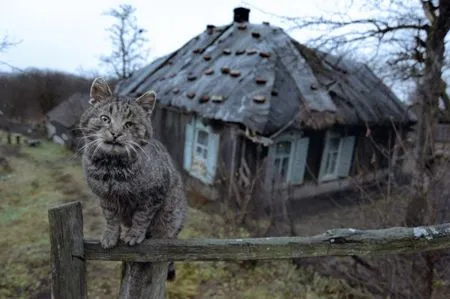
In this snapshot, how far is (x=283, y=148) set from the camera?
9.24m

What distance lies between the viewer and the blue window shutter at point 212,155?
9.21 m

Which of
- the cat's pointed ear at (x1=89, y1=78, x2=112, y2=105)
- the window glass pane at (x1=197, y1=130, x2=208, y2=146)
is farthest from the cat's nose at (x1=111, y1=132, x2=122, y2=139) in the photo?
the window glass pane at (x1=197, y1=130, x2=208, y2=146)

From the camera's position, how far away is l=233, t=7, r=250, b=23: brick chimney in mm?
12023

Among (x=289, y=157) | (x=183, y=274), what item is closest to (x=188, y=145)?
(x=289, y=157)

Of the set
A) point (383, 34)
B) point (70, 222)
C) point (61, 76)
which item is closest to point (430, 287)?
point (70, 222)

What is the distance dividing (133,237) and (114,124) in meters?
0.67

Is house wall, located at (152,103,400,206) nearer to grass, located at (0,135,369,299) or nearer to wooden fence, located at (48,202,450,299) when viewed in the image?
grass, located at (0,135,369,299)

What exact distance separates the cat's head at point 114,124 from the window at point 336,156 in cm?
888

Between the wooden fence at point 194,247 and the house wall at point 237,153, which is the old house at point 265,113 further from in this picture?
the wooden fence at point 194,247

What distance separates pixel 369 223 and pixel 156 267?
424 cm

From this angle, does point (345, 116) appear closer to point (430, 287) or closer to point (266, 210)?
point (266, 210)

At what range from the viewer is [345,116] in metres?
9.27

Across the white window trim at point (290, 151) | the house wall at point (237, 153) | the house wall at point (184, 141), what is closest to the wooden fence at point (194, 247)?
the house wall at point (237, 153)

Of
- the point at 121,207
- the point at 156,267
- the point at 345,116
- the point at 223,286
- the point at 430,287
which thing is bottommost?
the point at 223,286
